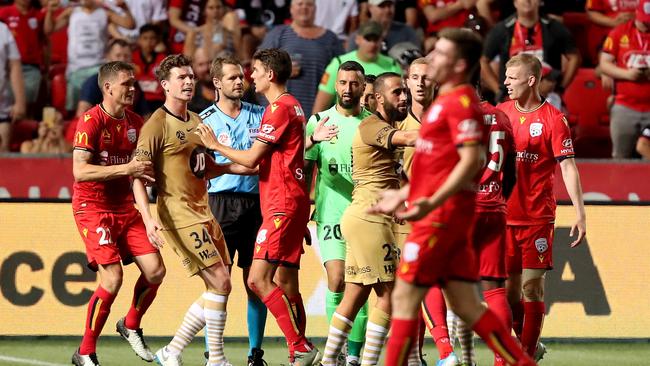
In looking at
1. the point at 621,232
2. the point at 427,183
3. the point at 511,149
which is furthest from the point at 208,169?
the point at 621,232

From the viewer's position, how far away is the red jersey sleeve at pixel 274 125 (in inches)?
328

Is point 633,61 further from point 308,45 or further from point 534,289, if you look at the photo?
point 534,289

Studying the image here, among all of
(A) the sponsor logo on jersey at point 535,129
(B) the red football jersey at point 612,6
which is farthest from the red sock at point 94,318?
(B) the red football jersey at point 612,6

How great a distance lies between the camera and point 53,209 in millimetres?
10602

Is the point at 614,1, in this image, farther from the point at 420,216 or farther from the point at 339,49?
the point at 420,216

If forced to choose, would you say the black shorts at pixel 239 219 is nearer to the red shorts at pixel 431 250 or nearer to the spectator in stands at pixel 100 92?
the red shorts at pixel 431 250

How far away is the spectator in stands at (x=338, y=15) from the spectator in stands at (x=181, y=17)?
4.80 ft

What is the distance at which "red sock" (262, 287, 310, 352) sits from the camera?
858 cm

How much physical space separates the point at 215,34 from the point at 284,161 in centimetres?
553

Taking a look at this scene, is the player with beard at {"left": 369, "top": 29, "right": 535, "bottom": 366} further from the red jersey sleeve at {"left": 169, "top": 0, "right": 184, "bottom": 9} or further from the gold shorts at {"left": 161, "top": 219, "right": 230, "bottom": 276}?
the red jersey sleeve at {"left": 169, "top": 0, "right": 184, "bottom": 9}

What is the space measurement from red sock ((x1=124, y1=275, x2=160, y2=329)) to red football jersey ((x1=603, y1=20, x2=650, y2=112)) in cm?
594

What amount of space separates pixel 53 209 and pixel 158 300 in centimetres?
117

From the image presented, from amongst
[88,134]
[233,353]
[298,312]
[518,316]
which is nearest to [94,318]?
[88,134]

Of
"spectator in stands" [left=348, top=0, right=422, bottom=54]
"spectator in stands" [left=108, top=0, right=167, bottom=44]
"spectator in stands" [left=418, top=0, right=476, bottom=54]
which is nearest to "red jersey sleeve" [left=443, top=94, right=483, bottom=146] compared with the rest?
"spectator in stands" [left=348, top=0, right=422, bottom=54]
